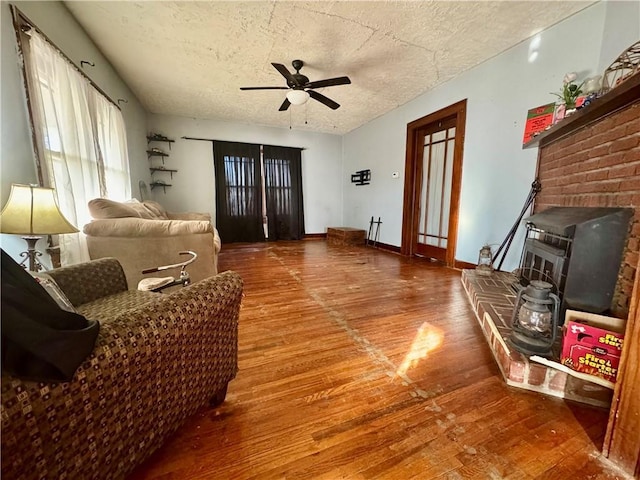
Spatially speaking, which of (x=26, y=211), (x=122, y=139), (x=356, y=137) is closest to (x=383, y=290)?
(x=26, y=211)

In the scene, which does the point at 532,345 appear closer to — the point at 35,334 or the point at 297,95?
the point at 35,334

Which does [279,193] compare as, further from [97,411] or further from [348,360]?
[97,411]

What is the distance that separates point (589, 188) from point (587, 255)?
52cm

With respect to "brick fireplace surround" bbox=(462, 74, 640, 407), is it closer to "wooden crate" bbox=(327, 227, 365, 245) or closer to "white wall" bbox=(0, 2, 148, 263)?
"white wall" bbox=(0, 2, 148, 263)

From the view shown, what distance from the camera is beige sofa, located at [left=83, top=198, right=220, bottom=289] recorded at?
2.28 meters

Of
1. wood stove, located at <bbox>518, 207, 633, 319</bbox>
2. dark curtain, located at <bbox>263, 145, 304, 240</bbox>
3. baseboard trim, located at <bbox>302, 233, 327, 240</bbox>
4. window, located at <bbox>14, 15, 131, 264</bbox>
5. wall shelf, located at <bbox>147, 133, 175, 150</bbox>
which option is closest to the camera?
wood stove, located at <bbox>518, 207, 633, 319</bbox>

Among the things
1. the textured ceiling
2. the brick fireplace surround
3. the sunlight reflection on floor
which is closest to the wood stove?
the brick fireplace surround

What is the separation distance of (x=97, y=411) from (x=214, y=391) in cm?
51

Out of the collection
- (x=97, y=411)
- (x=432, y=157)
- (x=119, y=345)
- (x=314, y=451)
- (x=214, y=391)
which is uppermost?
(x=432, y=157)

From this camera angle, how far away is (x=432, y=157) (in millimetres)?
4234

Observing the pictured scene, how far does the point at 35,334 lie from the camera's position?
55 centimetres

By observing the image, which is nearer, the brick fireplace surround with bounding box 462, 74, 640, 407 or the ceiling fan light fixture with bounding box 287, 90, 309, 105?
the brick fireplace surround with bounding box 462, 74, 640, 407

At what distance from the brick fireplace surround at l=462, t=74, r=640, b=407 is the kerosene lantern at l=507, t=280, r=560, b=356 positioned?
0.07 metres

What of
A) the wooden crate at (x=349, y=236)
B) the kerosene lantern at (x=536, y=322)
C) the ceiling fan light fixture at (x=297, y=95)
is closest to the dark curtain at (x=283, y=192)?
the wooden crate at (x=349, y=236)
